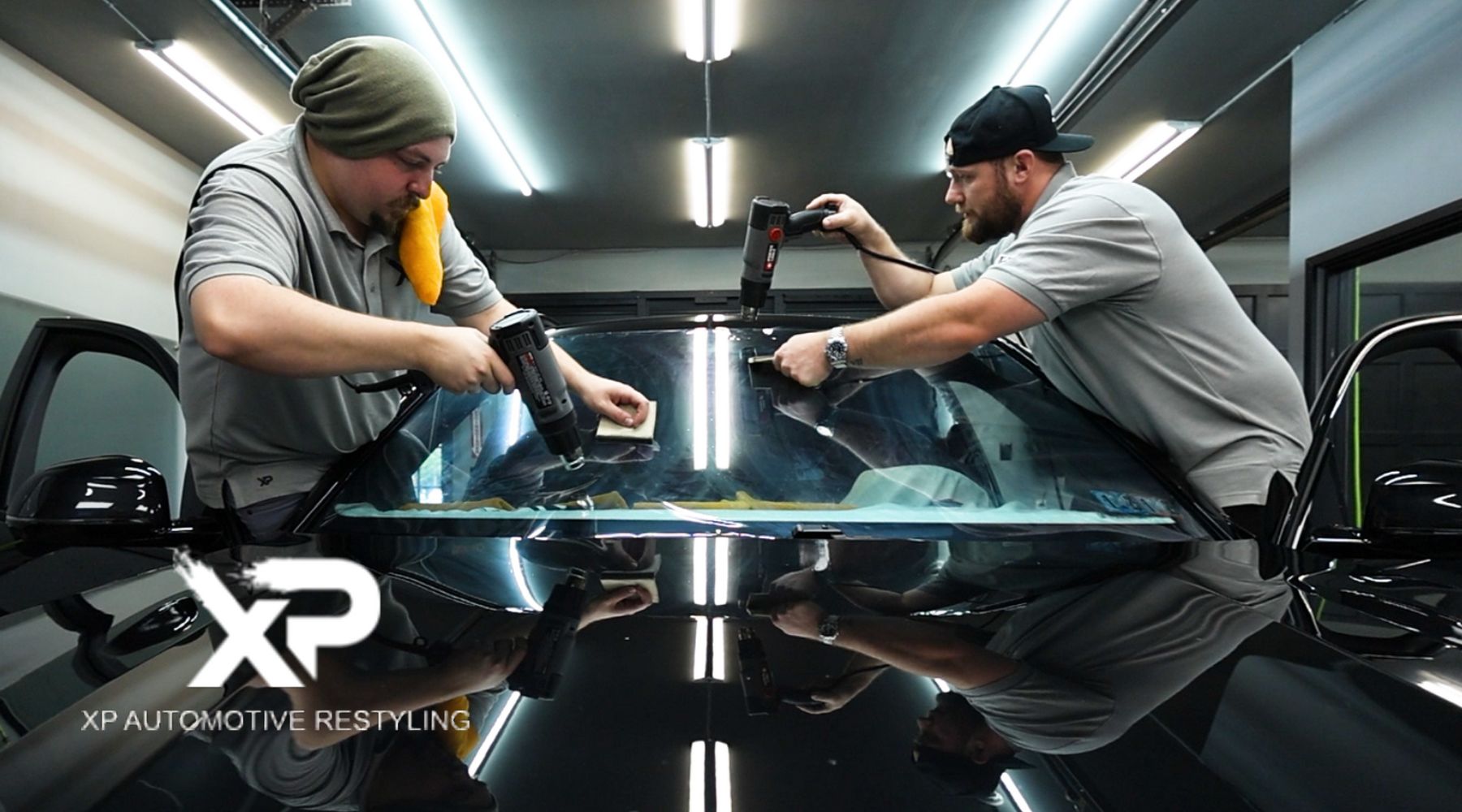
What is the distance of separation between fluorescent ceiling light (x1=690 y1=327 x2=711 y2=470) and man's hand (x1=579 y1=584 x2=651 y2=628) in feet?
1.48

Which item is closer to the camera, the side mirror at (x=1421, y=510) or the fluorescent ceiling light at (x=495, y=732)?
the fluorescent ceiling light at (x=495, y=732)

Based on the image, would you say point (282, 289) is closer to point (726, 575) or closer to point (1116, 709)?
point (726, 575)

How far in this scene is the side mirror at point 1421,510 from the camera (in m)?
0.92

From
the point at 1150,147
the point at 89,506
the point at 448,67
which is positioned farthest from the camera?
the point at 1150,147

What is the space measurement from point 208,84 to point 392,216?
17.2ft

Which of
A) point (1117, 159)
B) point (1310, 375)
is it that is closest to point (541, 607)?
point (1310, 375)

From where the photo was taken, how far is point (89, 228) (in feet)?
19.7

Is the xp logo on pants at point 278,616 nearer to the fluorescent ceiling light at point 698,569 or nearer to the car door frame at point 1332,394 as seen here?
the fluorescent ceiling light at point 698,569

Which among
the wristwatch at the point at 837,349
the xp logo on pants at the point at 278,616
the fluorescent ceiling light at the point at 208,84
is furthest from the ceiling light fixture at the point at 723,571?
the fluorescent ceiling light at the point at 208,84

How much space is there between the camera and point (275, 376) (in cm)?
138

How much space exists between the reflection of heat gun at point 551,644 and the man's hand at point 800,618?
179 millimetres

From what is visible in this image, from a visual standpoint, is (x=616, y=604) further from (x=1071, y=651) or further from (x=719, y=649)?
(x=1071, y=651)

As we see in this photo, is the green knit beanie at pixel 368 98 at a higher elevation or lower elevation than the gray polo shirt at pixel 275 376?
higher

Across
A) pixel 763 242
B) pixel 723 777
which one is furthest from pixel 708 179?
pixel 723 777
